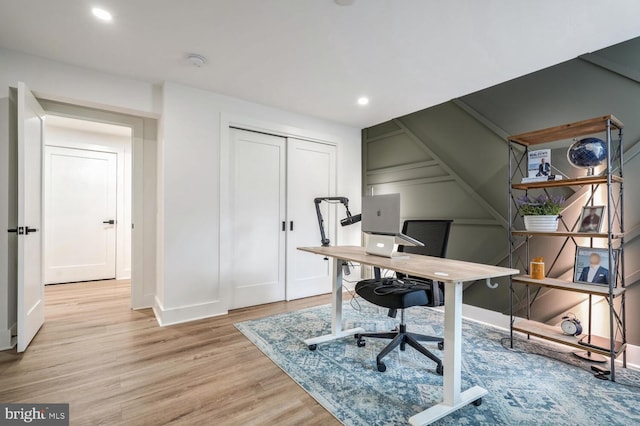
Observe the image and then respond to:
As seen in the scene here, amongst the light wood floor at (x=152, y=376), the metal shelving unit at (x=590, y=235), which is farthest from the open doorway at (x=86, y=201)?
the metal shelving unit at (x=590, y=235)

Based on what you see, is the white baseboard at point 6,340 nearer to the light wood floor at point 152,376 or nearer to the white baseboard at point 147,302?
the light wood floor at point 152,376

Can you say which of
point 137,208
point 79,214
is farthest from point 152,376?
point 79,214

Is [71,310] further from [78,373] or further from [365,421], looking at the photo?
[365,421]

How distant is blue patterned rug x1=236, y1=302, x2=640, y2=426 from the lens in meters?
1.52

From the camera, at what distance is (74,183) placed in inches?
179

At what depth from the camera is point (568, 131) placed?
2.24 meters

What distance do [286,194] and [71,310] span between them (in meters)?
2.66

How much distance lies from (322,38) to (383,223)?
56.2 inches

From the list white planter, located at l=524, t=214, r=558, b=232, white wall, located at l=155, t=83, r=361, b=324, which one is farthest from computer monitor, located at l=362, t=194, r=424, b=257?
white wall, located at l=155, t=83, r=361, b=324

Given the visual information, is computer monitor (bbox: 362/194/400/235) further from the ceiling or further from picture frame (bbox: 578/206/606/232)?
picture frame (bbox: 578/206/606/232)

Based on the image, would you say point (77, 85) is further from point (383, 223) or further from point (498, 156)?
point (498, 156)

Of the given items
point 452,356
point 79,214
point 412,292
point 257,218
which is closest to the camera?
point 452,356

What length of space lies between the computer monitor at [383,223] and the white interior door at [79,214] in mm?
4555

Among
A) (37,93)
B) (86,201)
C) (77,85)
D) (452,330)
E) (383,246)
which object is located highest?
(77,85)
